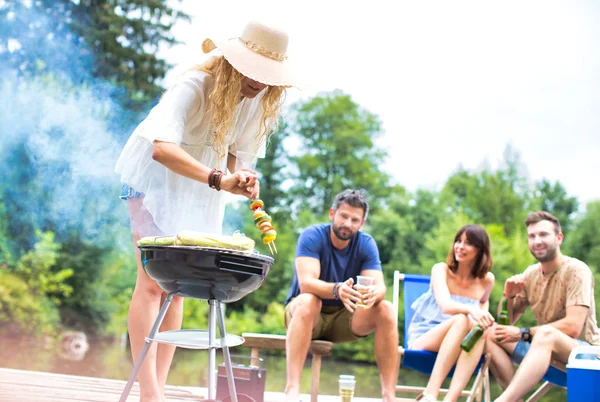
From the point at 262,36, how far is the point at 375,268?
1.61 meters

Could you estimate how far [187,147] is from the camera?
6.82ft

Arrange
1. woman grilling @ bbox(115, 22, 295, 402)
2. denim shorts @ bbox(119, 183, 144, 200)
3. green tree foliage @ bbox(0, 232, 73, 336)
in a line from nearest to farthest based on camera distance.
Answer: woman grilling @ bbox(115, 22, 295, 402), denim shorts @ bbox(119, 183, 144, 200), green tree foliage @ bbox(0, 232, 73, 336)

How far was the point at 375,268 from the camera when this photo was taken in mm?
3266

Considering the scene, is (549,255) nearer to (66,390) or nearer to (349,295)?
(349,295)

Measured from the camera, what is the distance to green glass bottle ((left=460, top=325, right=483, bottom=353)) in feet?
10.1

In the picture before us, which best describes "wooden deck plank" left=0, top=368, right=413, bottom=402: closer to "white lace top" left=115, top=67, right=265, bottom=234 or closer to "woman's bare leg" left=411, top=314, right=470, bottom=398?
"woman's bare leg" left=411, top=314, right=470, bottom=398

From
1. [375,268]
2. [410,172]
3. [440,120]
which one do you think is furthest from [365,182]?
[375,268]

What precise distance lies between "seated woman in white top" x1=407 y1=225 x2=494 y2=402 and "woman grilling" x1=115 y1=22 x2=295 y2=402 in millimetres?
1551

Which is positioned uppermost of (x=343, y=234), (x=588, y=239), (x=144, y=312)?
(x=588, y=239)

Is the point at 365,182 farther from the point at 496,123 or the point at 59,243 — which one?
the point at 59,243

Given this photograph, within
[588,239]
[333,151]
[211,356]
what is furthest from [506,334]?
[333,151]

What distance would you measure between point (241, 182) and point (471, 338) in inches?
70.4

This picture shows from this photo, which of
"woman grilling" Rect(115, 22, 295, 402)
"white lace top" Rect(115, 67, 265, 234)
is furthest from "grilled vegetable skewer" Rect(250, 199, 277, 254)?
"white lace top" Rect(115, 67, 265, 234)

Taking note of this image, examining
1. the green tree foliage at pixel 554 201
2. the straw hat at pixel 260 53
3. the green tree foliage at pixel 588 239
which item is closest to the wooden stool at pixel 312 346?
the straw hat at pixel 260 53
